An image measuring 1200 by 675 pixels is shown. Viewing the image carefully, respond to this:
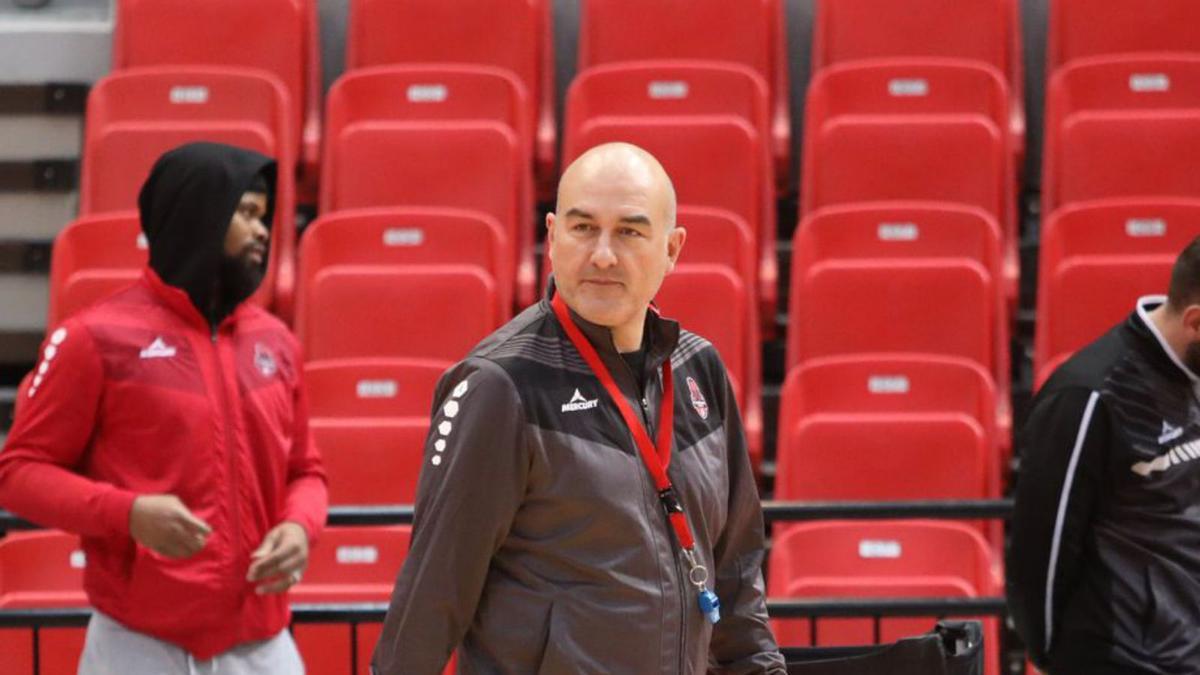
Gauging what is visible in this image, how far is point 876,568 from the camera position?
445 cm

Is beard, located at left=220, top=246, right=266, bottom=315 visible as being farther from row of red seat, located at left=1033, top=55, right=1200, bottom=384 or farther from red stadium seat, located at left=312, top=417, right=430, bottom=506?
row of red seat, located at left=1033, top=55, right=1200, bottom=384

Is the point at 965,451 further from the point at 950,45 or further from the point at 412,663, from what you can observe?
the point at 412,663

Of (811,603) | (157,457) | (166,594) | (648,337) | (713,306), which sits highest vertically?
(648,337)

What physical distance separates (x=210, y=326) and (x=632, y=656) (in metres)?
1.32

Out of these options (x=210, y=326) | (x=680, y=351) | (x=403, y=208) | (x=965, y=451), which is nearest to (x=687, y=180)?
(x=403, y=208)

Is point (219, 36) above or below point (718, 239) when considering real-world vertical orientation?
above

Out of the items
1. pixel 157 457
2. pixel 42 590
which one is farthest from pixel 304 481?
pixel 42 590

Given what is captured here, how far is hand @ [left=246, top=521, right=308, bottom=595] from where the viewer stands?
3174 mm

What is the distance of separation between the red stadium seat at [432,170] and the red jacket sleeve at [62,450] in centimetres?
279

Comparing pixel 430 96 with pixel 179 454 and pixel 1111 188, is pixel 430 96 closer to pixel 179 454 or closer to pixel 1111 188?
pixel 1111 188

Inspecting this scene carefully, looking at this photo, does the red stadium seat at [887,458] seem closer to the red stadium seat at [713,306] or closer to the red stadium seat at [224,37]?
the red stadium seat at [713,306]

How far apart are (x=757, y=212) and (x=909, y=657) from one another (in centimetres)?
328

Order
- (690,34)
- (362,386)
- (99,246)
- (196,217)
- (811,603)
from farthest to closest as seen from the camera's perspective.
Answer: (690,34) → (99,246) → (362,386) → (811,603) → (196,217)

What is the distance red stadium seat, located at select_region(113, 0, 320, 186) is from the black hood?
3246mm
